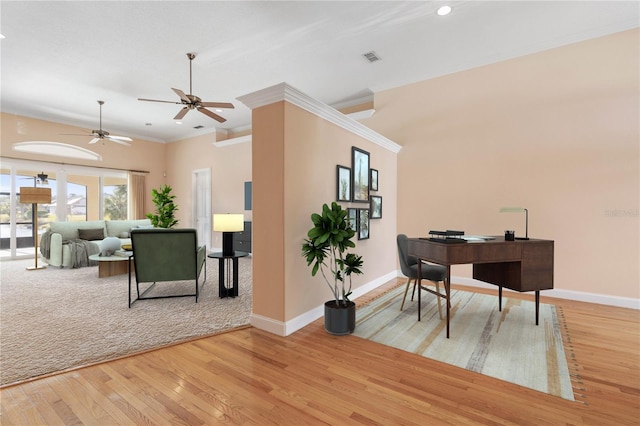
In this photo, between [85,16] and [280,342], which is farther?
[85,16]

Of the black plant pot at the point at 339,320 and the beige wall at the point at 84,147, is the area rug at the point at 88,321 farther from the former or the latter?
the beige wall at the point at 84,147

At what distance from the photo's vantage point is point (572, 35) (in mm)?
3803

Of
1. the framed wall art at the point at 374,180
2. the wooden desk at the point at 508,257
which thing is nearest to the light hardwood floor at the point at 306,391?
the wooden desk at the point at 508,257

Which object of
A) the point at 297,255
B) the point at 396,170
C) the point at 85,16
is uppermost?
the point at 85,16

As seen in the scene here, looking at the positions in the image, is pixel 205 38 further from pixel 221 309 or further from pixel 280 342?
pixel 280 342

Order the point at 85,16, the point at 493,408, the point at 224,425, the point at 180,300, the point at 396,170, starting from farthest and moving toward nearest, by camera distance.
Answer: the point at 396,170
the point at 180,300
the point at 85,16
the point at 493,408
the point at 224,425

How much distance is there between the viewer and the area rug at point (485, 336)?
2160 mm

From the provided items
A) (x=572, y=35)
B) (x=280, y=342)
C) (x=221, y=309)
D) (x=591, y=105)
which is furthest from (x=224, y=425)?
(x=572, y=35)

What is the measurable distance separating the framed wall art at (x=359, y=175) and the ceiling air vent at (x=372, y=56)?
1465 millimetres

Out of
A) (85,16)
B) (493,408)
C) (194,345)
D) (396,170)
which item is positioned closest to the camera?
(493,408)

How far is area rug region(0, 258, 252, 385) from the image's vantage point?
234 centimetres

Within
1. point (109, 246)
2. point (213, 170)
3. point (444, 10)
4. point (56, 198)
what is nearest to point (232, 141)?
point (213, 170)

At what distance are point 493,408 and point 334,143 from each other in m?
2.81

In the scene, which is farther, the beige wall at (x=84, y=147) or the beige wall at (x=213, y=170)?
the beige wall at (x=213, y=170)
